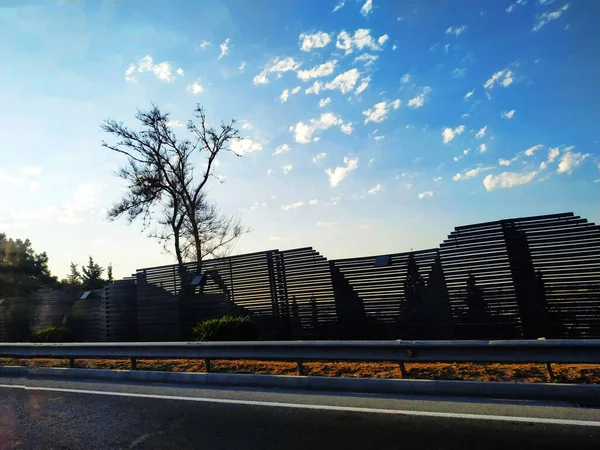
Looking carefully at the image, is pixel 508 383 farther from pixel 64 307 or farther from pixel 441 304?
Answer: pixel 64 307

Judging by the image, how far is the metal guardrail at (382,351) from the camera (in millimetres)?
5195

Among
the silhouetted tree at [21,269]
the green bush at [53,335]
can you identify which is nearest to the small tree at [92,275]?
the silhouetted tree at [21,269]

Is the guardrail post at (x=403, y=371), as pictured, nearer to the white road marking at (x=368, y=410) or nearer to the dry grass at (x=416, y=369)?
the dry grass at (x=416, y=369)

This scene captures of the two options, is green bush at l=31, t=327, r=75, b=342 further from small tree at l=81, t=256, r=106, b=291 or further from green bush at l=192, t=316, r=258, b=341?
small tree at l=81, t=256, r=106, b=291

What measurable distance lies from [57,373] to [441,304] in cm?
893

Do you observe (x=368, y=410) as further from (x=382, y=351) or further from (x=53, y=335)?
(x=53, y=335)

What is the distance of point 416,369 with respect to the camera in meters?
7.04

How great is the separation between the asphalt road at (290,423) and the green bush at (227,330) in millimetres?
3939

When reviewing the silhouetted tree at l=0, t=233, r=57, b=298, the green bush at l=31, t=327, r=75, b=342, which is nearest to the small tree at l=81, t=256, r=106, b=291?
the silhouetted tree at l=0, t=233, r=57, b=298

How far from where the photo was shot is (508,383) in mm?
5273

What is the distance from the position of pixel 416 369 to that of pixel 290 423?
3203 millimetres

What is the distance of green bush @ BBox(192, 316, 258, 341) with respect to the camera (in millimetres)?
10320

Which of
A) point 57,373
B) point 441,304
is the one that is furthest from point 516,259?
point 57,373

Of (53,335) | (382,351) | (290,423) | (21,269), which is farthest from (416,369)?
(21,269)
